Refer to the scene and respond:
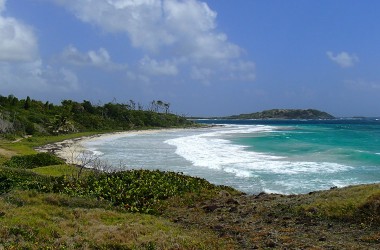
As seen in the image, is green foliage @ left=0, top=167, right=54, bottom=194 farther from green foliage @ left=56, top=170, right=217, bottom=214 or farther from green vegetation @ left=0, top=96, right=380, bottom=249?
green foliage @ left=56, top=170, right=217, bottom=214

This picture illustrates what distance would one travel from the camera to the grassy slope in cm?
1067

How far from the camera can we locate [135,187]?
18.4m

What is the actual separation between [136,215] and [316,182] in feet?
55.0

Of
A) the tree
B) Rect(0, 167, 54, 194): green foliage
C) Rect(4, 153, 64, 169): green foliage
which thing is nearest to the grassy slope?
Rect(0, 167, 54, 194): green foliage

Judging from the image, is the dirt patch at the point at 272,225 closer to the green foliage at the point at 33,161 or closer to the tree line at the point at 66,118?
the green foliage at the point at 33,161

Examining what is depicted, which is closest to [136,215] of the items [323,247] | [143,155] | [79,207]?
[79,207]

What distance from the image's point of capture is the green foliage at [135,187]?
1641 centimetres

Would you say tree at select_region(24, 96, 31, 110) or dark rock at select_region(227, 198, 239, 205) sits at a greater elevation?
tree at select_region(24, 96, 31, 110)

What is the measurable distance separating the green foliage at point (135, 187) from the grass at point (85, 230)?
1.71m

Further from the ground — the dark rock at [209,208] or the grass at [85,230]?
the grass at [85,230]

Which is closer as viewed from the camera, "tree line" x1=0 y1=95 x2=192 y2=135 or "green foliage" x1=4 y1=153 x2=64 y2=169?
"green foliage" x1=4 y1=153 x2=64 y2=169

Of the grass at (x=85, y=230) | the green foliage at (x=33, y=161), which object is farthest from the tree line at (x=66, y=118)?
the grass at (x=85, y=230)

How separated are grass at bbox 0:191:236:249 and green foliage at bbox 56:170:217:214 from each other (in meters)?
1.71

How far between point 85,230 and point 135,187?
6.90 m
